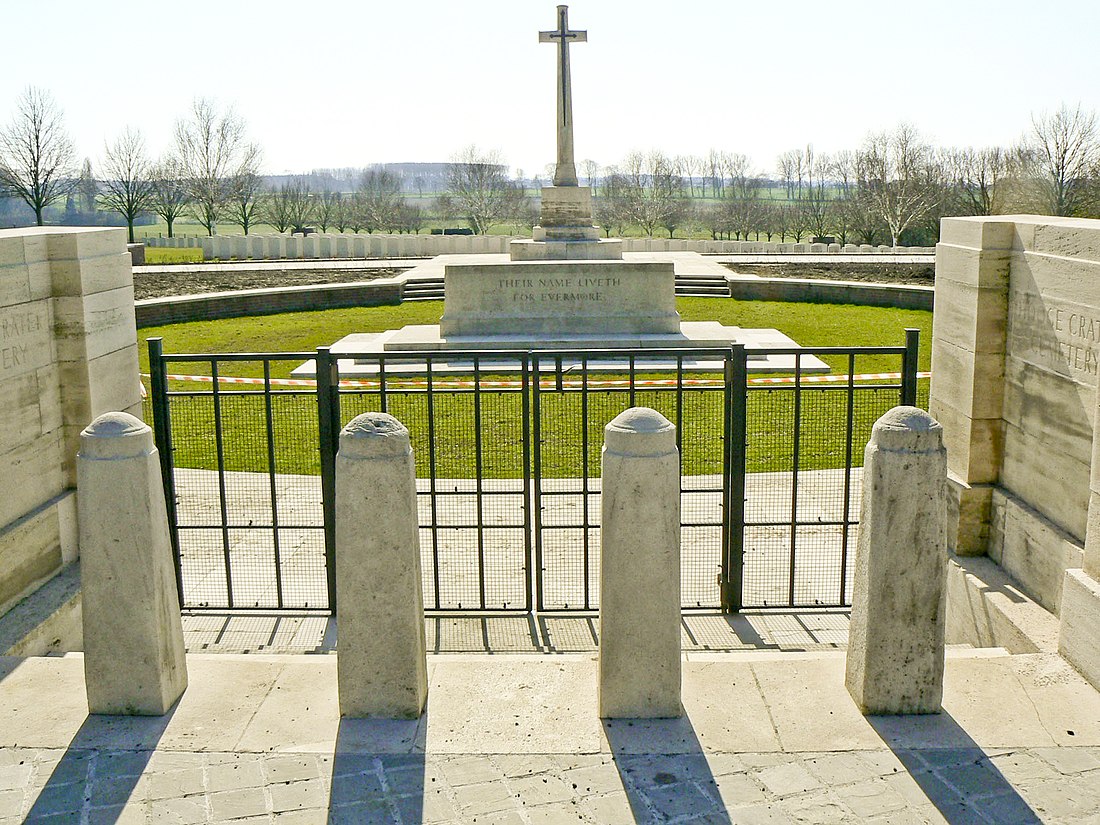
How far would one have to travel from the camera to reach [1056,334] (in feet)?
17.7

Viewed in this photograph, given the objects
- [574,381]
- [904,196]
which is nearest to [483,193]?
[904,196]

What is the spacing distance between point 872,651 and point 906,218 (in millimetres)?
48174

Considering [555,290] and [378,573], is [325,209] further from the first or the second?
[378,573]

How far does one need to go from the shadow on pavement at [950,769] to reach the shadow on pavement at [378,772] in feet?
5.91

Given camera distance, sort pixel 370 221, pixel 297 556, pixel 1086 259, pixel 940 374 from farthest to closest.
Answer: pixel 370 221, pixel 297 556, pixel 940 374, pixel 1086 259

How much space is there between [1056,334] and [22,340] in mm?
5448

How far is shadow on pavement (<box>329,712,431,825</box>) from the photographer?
12.0 ft

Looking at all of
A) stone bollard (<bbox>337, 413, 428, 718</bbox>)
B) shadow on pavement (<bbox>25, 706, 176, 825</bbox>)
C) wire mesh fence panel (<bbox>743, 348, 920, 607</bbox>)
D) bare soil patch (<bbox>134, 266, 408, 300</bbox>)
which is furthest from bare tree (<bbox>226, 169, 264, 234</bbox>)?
stone bollard (<bbox>337, 413, 428, 718</bbox>)

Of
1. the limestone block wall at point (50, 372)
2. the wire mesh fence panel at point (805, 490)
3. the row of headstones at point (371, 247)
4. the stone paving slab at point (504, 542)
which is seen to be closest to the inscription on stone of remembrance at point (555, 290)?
the wire mesh fence panel at point (805, 490)

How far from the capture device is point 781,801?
3.69 m

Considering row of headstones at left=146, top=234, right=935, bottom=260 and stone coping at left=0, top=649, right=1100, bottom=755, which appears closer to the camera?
stone coping at left=0, top=649, right=1100, bottom=755

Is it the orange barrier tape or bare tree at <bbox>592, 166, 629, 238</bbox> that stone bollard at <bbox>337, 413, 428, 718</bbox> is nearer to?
the orange barrier tape

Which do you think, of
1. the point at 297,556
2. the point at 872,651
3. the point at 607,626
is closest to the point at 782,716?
the point at 872,651

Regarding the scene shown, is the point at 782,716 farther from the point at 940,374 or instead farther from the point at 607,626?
the point at 940,374
